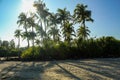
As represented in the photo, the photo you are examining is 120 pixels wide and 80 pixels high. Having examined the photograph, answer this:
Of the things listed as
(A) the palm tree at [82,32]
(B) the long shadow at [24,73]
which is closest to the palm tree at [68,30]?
(A) the palm tree at [82,32]

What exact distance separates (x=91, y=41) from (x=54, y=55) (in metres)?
6.21

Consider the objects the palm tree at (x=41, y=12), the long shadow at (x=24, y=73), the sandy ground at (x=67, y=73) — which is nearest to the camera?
the sandy ground at (x=67, y=73)

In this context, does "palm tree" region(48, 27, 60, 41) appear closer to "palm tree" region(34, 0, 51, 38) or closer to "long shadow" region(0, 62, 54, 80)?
"palm tree" region(34, 0, 51, 38)

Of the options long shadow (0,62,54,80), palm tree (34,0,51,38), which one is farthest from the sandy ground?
palm tree (34,0,51,38)

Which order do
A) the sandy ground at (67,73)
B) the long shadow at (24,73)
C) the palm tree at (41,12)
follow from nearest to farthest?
the sandy ground at (67,73), the long shadow at (24,73), the palm tree at (41,12)

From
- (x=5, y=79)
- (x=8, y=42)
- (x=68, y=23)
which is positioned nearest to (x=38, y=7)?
(x=68, y=23)

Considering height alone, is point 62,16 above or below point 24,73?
above

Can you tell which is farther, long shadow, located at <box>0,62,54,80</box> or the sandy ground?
long shadow, located at <box>0,62,54,80</box>

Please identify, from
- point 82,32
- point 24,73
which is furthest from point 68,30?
point 24,73

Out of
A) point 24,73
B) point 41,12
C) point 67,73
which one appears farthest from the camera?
point 41,12

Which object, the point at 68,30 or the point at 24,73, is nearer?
the point at 24,73

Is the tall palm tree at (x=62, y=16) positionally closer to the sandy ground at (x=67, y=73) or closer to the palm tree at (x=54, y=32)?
the palm tree at (x=54, y=32)

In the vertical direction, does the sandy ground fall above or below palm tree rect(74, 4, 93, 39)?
below

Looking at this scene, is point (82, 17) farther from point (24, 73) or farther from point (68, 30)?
point (24, 73)
